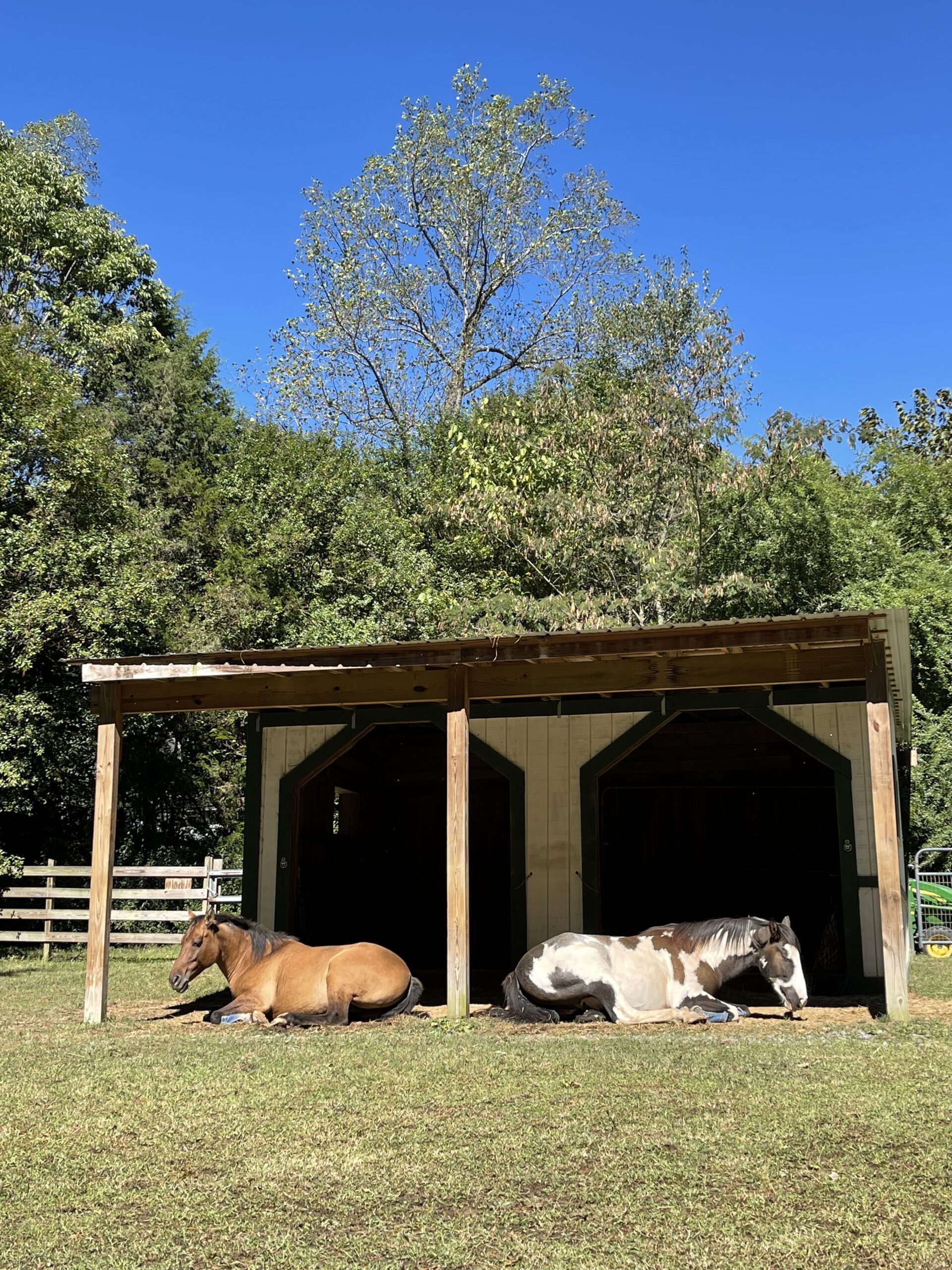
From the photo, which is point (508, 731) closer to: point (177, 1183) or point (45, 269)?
point (177, 1183)

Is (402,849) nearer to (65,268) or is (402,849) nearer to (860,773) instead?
(860,773)

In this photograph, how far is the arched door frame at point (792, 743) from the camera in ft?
33.7

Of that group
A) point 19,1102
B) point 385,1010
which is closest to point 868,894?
point 385,1010

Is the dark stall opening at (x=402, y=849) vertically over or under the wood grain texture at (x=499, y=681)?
under

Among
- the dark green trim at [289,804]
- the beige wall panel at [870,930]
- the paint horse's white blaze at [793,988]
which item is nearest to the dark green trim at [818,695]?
the beige wall panel at [870,930]

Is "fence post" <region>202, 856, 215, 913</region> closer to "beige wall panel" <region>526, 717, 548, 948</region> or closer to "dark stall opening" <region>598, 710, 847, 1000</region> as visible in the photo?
"dark stall opening" <region>598, 710, 847, 1000</region>

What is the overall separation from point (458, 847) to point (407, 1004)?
1260 mm

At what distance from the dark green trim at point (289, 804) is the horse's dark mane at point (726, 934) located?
4.53m

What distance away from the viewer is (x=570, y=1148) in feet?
14.9

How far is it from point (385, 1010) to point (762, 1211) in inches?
202

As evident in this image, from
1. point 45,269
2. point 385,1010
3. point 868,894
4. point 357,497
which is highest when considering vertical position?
point 45,269

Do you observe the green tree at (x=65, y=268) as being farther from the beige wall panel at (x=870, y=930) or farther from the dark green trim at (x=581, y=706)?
the beige wall panel at (x=870, y=930)

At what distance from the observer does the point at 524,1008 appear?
27.5 ft

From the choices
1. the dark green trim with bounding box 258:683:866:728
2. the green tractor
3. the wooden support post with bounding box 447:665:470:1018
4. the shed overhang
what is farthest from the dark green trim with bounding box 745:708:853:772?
the green tractor
